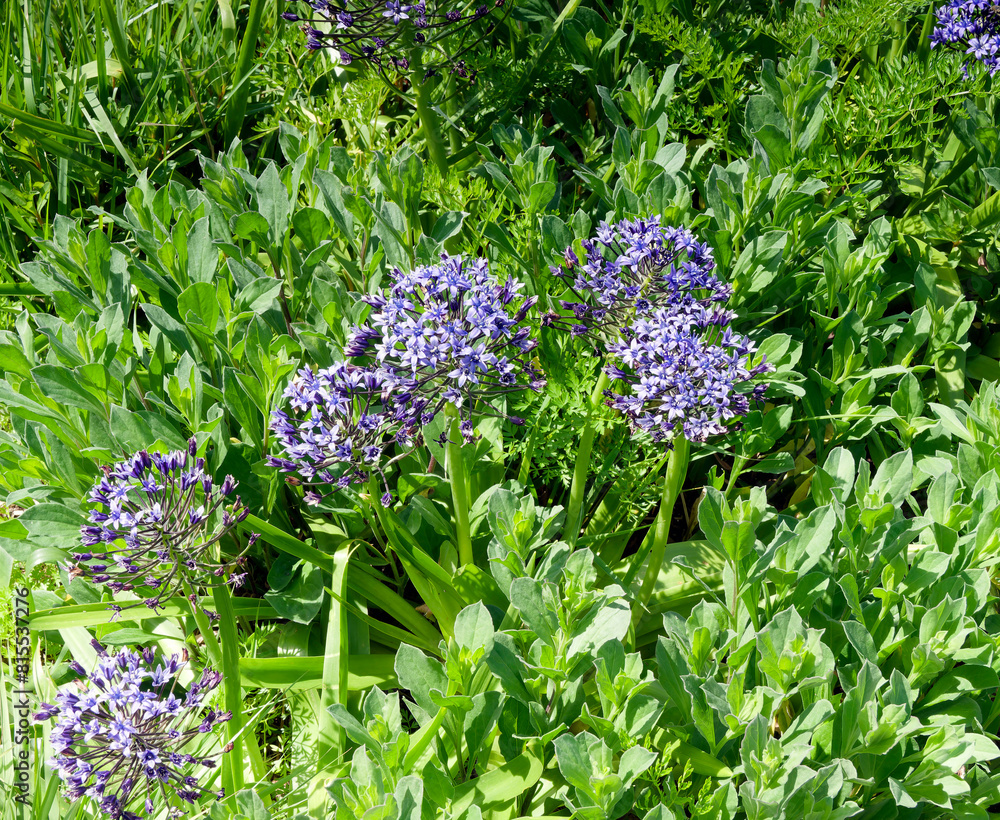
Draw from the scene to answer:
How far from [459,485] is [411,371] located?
0.40m

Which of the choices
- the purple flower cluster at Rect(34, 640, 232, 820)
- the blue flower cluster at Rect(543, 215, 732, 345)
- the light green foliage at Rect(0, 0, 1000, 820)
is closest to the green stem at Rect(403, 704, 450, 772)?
the light green foliage at Rect(0, 0, 1000, 820)

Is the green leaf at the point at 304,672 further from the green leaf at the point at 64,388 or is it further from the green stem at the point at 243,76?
the green stem at the point at 243,76

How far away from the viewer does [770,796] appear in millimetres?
1710

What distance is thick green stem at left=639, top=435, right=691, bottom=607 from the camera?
2.21 metres

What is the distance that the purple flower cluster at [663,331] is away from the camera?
191cm

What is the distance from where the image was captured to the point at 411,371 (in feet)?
6.30

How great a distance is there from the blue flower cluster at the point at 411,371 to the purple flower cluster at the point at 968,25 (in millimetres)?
2411

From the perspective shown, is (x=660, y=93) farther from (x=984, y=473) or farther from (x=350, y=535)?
(x=350, y=535)

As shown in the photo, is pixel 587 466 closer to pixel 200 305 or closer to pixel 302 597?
pixel 302 597

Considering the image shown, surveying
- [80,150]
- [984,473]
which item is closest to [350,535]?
[984,473]

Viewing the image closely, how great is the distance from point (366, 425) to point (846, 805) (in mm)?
1282

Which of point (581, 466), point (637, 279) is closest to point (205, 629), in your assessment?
point (581, 466)

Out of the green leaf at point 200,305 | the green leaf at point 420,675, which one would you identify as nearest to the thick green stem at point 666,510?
the green leaf at point 420,675

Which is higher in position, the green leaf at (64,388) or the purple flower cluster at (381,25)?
the purple flower cluster at (381,25)
